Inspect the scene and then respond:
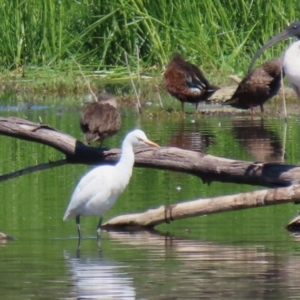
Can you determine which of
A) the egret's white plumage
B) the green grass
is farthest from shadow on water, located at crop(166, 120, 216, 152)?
the egret's white plumage

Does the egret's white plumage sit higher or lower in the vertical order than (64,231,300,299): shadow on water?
higher

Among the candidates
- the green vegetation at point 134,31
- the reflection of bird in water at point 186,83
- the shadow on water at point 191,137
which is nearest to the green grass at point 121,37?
the green vegetation at point 134,31

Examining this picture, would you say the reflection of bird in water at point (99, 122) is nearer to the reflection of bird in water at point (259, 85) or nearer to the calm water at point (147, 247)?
the calm water at point (147, 247)

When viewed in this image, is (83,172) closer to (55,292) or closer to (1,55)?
(55,292)

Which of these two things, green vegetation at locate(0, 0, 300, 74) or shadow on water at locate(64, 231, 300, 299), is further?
green vegetation at locate(0, 0, 300, 74)

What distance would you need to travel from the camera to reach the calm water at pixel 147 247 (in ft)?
23.0

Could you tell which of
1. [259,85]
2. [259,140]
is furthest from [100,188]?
[259,85]

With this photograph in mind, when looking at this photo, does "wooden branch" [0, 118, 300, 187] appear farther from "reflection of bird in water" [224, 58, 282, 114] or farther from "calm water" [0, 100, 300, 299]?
"reflection of bird in water" [224, 58, 282, 114]

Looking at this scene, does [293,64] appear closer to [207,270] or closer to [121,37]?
[207,270]

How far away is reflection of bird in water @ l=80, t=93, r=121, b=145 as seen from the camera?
36.6 feet

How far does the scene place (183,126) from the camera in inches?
674

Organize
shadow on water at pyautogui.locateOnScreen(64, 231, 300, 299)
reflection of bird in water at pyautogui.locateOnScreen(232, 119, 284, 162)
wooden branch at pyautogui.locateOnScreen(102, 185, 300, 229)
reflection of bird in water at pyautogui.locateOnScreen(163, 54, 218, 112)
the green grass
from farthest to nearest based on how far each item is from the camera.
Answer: the green grass
reflection of bird in water at pyautogui.locateOnScreen(163, 54, 218, 112)
reflection of bird in water at pyautogui.locateOnScreen(232, 119, 284, 162)
wooden branch at pyautogui.locateOnScreen(102, 185, 300, 229)
shadow on water at pyautogui.locateOnScreen(64, 231, 300, 299)

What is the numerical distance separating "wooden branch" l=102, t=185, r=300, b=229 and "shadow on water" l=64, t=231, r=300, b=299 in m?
0.23

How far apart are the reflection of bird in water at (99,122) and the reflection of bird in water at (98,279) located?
9.76 feet
